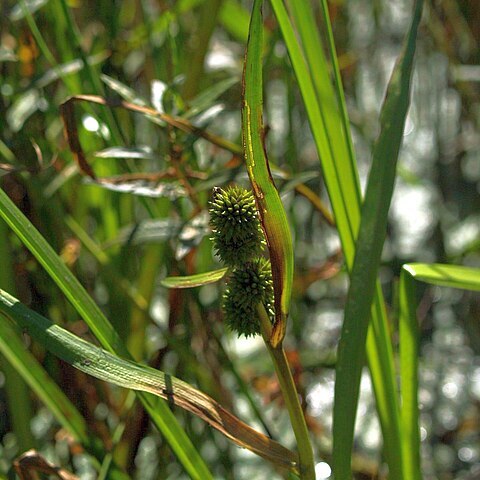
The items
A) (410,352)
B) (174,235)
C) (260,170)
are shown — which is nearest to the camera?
(260,170)

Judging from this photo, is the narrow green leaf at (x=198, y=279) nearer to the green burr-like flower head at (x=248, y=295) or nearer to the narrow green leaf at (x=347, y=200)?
the green burr-like flower head at (x=248, y=295)

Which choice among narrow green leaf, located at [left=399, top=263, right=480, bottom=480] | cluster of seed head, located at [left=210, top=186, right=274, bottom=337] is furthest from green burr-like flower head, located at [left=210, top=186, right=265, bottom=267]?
narrow green leaf, located at [left=399, top=263, right=480, bottom=480]

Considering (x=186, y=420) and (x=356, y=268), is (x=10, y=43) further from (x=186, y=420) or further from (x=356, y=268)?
(x=356, y=268)

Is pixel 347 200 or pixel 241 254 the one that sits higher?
pixel 347 200

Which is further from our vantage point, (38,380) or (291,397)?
(38,380)

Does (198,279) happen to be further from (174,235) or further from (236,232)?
(174,235)

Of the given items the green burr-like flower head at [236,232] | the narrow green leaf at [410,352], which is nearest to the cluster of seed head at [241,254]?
the green burr-like flower head at [236,232]

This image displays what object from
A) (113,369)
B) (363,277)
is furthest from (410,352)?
(113,369)

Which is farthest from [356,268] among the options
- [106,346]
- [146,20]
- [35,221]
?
[146,20]
